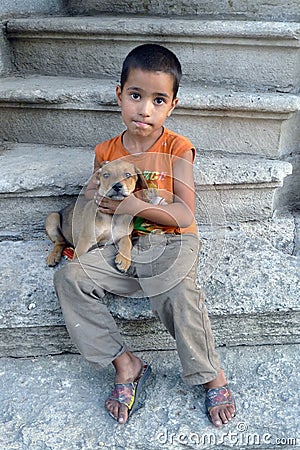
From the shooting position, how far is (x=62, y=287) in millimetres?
1775

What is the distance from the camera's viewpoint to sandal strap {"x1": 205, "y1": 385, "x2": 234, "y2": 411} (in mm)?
1715

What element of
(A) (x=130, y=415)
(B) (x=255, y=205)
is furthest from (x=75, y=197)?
(A) (x=130, y=415)

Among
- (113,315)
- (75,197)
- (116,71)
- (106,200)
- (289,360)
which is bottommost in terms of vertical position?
(289,360)

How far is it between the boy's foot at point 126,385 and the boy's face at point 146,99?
2.74 ft

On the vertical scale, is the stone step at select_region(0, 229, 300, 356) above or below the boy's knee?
below

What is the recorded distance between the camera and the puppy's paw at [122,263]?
73.6 inches

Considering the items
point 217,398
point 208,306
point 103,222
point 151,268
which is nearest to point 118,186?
point 103,222

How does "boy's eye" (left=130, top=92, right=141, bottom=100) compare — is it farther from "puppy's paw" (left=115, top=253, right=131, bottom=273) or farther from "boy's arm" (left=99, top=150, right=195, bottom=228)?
"puppy's paw" (left=115, top=253, right=131, bottom=273)

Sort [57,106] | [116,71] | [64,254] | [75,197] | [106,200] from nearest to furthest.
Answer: [106,200] < [64,254] < [75,197] < [57,106] < [116,71]

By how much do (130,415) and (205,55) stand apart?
5.71 feet

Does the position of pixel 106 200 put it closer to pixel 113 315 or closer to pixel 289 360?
pixel 113 315

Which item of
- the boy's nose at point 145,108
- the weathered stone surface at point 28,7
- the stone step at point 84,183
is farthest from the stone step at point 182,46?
the boy's nose at point 145,108

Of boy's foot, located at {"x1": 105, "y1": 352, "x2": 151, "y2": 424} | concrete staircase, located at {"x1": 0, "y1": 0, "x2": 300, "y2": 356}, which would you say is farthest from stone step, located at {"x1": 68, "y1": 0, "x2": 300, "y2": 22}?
boy's foot, located at {"x1": 105, "y1": 352, "x2": 151, "y2": 424}

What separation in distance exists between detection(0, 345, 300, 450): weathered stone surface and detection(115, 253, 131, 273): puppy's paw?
37cm
